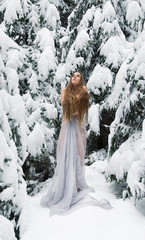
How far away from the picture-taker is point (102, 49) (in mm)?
6285

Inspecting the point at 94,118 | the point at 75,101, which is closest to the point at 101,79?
the point at 94,118

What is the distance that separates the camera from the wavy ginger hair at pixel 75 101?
4.24 m

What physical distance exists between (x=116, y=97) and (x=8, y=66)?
9.53 ft

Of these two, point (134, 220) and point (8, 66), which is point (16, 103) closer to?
point (8, 66)

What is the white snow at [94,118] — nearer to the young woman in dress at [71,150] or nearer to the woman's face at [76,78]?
the young woman in dress at [71,150]

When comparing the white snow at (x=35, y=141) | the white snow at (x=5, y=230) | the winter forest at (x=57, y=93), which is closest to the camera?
the white snow at (x=5, y=230)

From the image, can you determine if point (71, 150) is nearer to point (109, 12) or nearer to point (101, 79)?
point (101, 79)

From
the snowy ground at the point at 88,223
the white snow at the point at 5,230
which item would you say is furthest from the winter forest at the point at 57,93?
the snowy ground at the point at 88,223

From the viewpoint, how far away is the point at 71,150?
4281mm

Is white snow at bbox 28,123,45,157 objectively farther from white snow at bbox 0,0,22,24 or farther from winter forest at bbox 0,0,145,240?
white snow at bbox 0,0,22,24

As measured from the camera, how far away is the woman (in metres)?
4.18

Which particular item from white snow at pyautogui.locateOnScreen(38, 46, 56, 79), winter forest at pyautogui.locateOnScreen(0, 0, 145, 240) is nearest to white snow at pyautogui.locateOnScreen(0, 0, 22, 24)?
winter forest at pyautogui.locateOnScreen(0, 0, 145, 240)

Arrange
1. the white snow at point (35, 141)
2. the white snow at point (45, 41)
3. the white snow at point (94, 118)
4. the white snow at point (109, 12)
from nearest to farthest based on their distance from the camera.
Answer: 1. the white snow at point (35, 141)
2. the white snow at point (45, 41)
3. the white snow at point (94, 118)
4. the white snow at point (109, 12)

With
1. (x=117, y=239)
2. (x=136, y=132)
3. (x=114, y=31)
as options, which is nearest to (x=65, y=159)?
(x=136, y=132)
